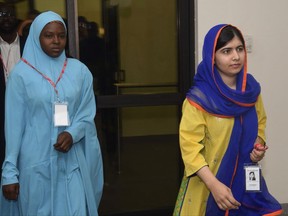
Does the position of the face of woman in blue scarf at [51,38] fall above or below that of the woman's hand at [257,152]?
above

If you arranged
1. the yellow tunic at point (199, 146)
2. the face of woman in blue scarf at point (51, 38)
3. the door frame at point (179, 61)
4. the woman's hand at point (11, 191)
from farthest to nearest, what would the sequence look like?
the door frame at point (179, 61) → the face of woman in blue scarf at point (51, 38) → the woman's hand at point (11, 191) → the yellow tunic at point (199, 146)

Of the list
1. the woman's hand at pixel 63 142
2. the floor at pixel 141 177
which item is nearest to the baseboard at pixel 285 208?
the floor at pixel 141 177

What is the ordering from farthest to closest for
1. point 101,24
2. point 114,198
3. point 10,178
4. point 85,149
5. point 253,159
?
1. point 114,198
2. point 101,24
3. point 85,149
4. point 10,178
5. point 253,159

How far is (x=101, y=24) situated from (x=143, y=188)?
1.52 m

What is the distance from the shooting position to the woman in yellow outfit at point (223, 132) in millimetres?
2131

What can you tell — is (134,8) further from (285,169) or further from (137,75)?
(285,169)

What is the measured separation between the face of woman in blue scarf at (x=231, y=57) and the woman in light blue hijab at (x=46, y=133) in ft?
2.84

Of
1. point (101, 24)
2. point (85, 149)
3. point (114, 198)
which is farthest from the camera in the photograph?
point (114, 198)

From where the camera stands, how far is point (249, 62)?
3.60 m

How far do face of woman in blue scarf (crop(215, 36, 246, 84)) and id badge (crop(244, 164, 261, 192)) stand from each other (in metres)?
0.46

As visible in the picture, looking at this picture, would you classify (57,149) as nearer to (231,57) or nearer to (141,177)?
(231,57)

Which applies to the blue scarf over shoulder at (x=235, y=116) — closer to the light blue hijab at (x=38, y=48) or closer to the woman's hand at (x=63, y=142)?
the woman's hand at (x=63, y=142)

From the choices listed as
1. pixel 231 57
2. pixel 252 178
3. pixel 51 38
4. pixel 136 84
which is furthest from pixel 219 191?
pixel 136 84

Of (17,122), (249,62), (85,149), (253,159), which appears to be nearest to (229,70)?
(253,159)
